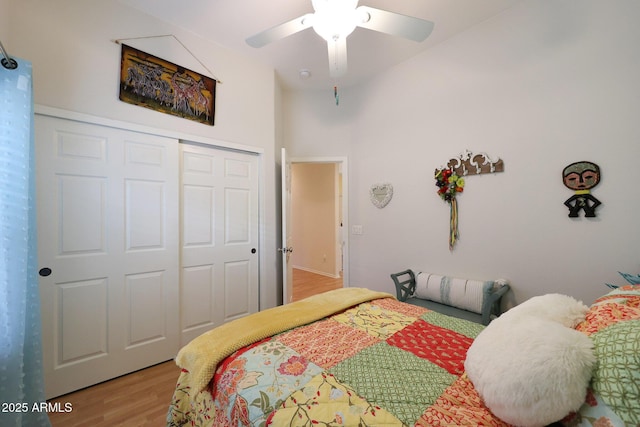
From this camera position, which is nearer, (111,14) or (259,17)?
(111,14)

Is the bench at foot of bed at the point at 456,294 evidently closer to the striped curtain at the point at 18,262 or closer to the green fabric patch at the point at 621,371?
the green fabric patch at the point at 621,371

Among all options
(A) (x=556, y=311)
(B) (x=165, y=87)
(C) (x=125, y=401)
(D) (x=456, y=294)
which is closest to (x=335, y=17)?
(B) (x=165, y=87)

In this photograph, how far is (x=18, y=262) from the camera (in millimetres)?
1263

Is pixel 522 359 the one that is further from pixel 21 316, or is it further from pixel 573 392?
pixel 21 316

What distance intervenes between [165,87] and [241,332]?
2.12 meters

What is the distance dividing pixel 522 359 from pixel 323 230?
15.2 ft

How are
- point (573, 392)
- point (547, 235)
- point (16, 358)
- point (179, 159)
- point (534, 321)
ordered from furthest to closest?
point (179, 159) < point (547, 235) < point (16, 358) < point (534, 321) < point (573, 392)

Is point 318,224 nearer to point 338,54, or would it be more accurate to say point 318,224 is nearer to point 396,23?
point 338,54

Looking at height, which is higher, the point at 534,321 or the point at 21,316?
the point at 534,321

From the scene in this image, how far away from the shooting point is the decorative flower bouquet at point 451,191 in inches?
89.8

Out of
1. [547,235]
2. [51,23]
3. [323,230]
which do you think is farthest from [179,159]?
[323,230]

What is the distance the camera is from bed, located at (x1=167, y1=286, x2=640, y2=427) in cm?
69

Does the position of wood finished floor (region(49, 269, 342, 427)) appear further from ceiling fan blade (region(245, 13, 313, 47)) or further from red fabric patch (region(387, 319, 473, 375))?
ceiling fan blade (region(245, 13, 313, 47))

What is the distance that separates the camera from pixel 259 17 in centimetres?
205
